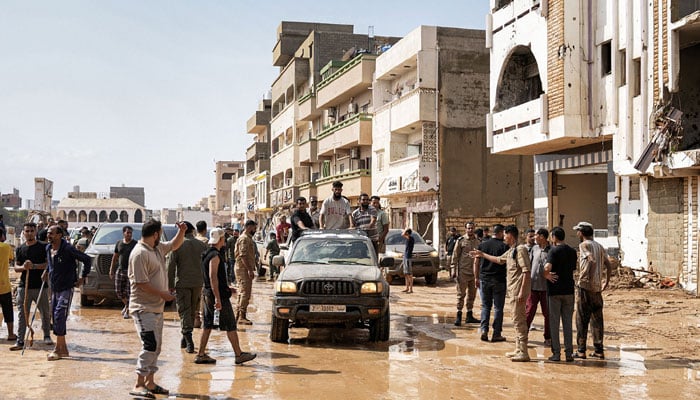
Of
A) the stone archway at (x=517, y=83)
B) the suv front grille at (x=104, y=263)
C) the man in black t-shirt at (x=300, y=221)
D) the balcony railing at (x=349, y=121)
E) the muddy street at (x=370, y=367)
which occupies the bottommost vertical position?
the muddy street at (x=370, y=367)

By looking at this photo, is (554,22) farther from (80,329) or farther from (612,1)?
(80,329)

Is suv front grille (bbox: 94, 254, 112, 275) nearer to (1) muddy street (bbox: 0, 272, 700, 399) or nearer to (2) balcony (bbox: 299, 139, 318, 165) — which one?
(1) muddy street (bbox: 0, 272, 700, 399)

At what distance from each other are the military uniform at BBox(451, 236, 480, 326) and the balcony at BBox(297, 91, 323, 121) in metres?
36.7

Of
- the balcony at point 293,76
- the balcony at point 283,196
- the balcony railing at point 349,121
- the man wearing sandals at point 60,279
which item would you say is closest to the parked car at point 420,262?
the man wearing sandals at point 60,279

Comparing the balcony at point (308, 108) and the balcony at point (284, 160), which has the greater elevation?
the balcony at point (308, 108)

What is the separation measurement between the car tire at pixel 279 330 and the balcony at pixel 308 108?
39.4 m

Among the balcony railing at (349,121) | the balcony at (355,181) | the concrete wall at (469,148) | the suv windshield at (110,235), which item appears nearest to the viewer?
the suv windshield at (110,235)

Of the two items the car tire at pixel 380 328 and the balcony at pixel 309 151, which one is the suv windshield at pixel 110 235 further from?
the balcony at pixel 309 151

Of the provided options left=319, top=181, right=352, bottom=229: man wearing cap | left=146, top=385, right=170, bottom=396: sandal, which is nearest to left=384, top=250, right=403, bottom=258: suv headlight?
left=319, top=181, right=352, bottom=229: man wearing cap

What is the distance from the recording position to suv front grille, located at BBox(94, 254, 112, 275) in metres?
16.7

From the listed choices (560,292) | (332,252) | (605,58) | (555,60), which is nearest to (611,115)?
(605,58)

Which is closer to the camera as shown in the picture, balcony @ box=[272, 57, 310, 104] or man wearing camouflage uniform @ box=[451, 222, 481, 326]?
man wearing camouflage uniform @ box=[451, 222, 481, 326]

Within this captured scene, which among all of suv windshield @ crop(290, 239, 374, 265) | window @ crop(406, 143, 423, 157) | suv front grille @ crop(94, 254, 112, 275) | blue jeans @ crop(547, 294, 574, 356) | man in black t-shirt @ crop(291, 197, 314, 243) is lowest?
blue jeans @ crop(547, 294, 574, 356)

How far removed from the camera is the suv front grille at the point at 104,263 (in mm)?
16734
